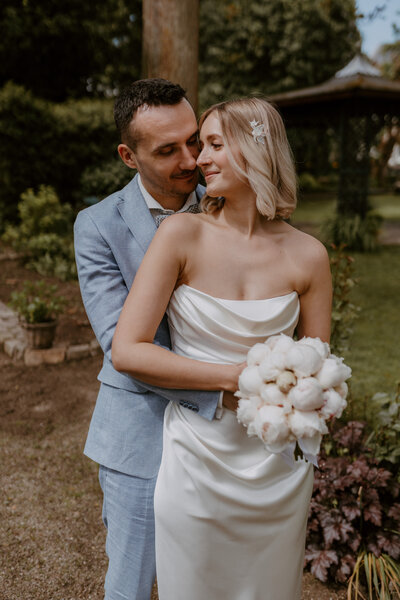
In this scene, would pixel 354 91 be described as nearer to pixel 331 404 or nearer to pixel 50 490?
pixel 50 490

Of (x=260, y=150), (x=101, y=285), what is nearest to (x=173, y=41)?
(x=260, y=150)

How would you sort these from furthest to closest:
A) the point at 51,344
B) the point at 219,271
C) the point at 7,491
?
the point at 51,344, the point at 7,491, the point at 219,271

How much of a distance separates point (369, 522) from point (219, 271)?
195 cm

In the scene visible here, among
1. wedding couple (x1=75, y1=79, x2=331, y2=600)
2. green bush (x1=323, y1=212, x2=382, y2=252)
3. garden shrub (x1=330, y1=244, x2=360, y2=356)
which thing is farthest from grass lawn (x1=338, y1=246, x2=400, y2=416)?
wedding couple (x1=75, y1=79, x2=331, y2=600)

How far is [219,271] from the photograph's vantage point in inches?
69.5

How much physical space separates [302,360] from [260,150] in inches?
28.0

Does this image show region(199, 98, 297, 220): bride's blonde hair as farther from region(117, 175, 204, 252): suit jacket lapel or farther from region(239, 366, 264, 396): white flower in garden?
region(239, 366, 264, 396): white flower in garden

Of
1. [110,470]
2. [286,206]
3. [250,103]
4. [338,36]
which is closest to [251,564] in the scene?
[110,470]

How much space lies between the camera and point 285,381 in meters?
1.42

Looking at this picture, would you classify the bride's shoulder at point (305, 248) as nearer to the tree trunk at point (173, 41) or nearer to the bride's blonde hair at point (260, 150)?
the bride's blonde hair at point (260, 150)

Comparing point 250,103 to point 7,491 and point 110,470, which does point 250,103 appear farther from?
point 7,491

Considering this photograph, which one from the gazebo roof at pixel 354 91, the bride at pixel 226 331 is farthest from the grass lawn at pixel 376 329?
the gazebo roof at pixel 354 91

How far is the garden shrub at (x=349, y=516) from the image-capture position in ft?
9.27

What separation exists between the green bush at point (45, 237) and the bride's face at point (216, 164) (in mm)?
7206
